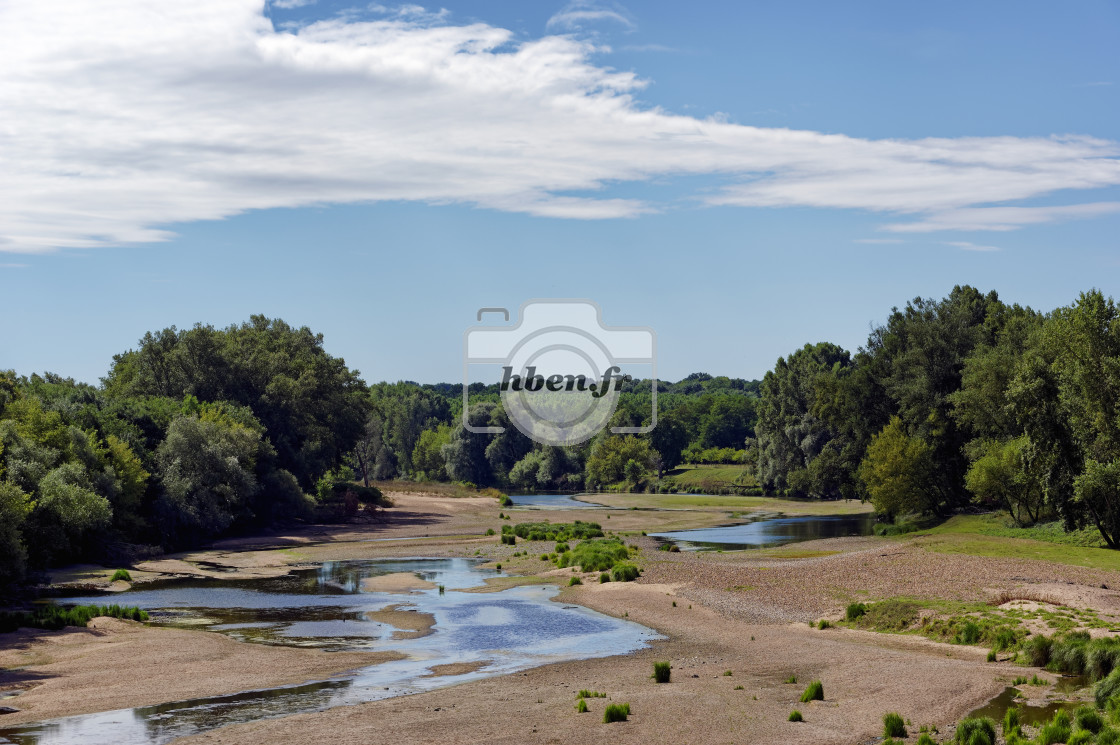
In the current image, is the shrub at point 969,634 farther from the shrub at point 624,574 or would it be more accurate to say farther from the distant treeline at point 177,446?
the distant treeline at point 177,446

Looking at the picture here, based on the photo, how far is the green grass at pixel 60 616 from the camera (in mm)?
34356

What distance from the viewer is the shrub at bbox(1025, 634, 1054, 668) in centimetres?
2734

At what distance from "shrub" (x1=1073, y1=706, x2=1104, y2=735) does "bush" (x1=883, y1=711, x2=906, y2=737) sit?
11.6 ft

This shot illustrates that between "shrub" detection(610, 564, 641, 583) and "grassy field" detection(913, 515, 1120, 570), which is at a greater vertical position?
"grassy field" detection(913, 515, 1120, 570)

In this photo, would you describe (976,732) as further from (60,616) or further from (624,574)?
(60,616)

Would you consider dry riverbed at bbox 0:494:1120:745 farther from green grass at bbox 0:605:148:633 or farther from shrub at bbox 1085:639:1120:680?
shrub at bbox 1085:639:1120:680

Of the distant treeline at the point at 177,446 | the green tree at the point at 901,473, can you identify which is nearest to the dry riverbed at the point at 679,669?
the distant treeline at the point at 177,446

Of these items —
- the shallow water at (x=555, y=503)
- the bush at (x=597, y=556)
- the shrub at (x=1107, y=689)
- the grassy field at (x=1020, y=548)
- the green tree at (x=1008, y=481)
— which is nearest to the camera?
the shrub at (x=1107, y=689)

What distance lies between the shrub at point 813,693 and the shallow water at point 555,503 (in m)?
83.2

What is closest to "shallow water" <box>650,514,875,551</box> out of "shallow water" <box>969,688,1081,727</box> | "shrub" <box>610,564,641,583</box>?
"shrub" <box>610,564,641,583</box>

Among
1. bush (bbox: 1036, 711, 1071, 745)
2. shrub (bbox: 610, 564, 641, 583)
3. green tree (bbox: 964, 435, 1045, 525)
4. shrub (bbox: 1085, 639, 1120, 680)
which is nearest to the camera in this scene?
bush (bbox: 1036, 711, 1071, 745)

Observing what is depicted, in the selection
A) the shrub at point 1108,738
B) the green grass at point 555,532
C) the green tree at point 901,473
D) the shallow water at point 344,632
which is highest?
the green tree at point 901,473

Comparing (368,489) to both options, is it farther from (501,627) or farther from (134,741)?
(134,741)

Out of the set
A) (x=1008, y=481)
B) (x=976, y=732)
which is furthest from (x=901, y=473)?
(x=976, y=732)
